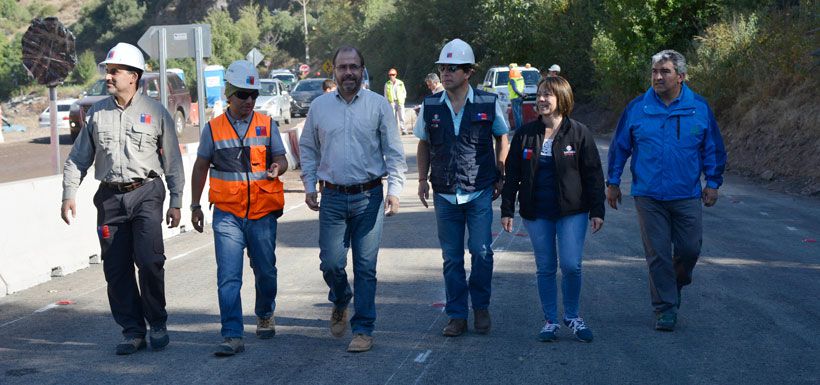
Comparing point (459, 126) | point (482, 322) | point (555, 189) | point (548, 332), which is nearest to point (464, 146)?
point (459, 126)

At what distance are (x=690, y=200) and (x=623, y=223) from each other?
5598mm

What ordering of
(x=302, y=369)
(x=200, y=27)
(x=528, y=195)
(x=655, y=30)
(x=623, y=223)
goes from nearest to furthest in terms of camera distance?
1. (x=302, y=369)
2. (x=528, y=195)
3. (x=623, y=223)
4. (x=200, y=27)
5. (x=655, y=30)

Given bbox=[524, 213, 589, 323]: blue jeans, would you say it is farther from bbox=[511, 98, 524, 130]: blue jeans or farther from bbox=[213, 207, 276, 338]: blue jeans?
bbox=[511, 98, 524, 130]: blue jeans

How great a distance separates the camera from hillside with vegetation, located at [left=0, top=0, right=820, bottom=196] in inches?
775

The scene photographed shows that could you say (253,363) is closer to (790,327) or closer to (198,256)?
(790,327)

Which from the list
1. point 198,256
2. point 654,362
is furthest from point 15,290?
point 654,362

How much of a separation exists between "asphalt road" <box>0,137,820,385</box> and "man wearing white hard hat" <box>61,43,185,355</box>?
0.32 meters

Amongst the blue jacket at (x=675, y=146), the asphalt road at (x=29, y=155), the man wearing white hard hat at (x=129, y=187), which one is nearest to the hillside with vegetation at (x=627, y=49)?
the blue jacket at (x=675, y=146)

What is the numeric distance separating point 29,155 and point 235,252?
76.6ft

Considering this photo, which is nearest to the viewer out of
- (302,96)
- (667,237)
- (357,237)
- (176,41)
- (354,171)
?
(354,171)

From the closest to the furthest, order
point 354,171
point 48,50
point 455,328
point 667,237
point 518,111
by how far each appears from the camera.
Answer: point 354,171
point 455,328
point 667,237
point 48,50
point 518,111

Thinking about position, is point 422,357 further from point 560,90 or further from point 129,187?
point 129,187

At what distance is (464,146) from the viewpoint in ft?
22.8

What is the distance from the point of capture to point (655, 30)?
98.1 ft
